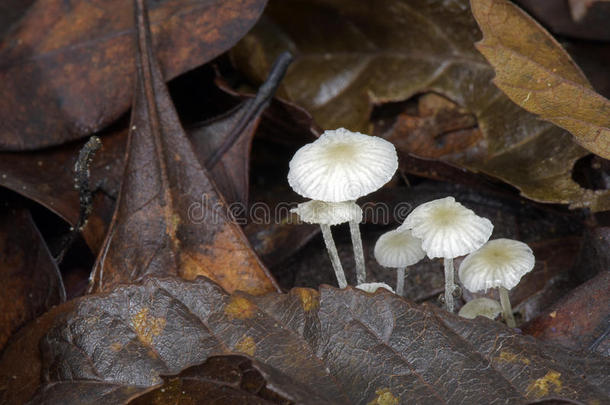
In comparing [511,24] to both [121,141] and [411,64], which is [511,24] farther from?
[121,141]

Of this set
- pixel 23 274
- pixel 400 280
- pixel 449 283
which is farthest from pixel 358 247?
pixel 23 274

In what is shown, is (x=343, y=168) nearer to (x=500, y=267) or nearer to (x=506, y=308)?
(x=500, y=267)

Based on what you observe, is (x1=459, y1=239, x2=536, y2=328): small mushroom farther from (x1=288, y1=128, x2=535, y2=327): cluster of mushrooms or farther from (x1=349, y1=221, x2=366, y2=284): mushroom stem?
(x1=349, y1=221, x2=366, y2=284): mushroom stem

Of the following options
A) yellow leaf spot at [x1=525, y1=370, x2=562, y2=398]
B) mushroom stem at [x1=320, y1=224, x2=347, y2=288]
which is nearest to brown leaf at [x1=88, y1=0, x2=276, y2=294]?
mushroom stem at [x1=320, y1=224, x2=347, y2=288]

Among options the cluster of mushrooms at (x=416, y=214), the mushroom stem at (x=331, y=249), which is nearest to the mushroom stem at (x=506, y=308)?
the cluster of mushrooms at (x=416, y=214)

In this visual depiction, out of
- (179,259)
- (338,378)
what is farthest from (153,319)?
(338,378)

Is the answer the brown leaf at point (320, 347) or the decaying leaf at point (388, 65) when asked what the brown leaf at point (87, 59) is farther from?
the brown leaf at point (320, 347)
